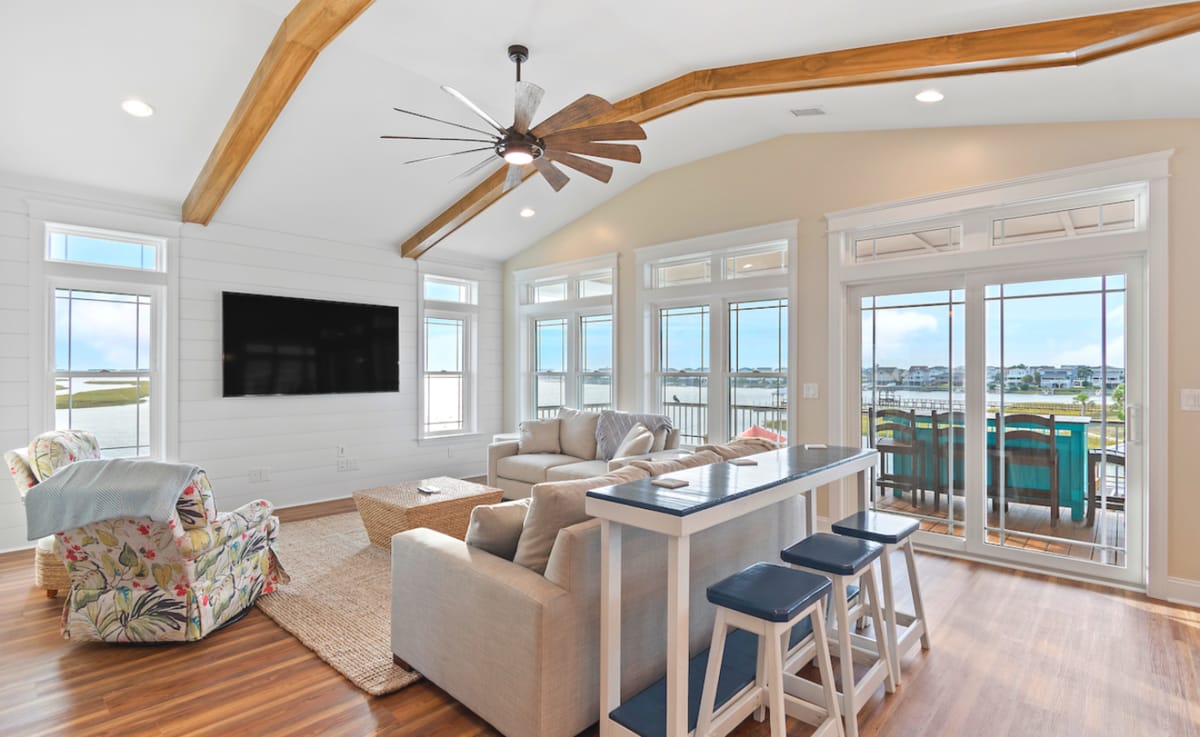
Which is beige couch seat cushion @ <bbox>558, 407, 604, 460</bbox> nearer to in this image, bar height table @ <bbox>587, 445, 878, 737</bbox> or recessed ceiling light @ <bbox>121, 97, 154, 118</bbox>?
bar height table @ <bbox>587, 445, 878, 737</bbox>

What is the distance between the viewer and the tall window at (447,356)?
6.84 meters

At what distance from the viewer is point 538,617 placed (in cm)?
193

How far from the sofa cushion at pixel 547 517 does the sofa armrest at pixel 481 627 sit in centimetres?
6

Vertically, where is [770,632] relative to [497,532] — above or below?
below

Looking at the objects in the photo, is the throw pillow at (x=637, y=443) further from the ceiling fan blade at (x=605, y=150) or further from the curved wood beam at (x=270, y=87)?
the curved wood beam at (x=270, y=87)

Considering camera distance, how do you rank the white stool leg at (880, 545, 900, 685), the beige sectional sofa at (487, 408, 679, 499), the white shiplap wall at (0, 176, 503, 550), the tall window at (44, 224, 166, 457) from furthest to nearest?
the beige sectional sofa at (487, 408, 679, 499) < the tall window at (44, 224, 166, 457) < the white shiplap wall at (0, 176, 503, 550) < the white stool leg at (880, 545, 900, 685)

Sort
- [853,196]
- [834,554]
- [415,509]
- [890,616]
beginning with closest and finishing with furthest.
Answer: [834,554] < [890,616] < [415,509] < [853,196]

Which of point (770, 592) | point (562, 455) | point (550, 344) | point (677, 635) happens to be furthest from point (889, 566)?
point (550, 344)

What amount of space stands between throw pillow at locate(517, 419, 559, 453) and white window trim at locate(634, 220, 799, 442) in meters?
0.96

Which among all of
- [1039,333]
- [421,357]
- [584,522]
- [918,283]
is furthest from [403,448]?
[1039,333]

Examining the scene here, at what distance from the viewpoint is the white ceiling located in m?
3.01

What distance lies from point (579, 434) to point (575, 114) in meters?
3.36

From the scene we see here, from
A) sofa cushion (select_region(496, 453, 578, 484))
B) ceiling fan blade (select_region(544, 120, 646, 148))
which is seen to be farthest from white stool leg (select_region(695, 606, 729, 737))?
sofa cushion (select_region(496, 453, 578, 484))

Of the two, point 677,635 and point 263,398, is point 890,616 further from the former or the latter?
point 263,398
